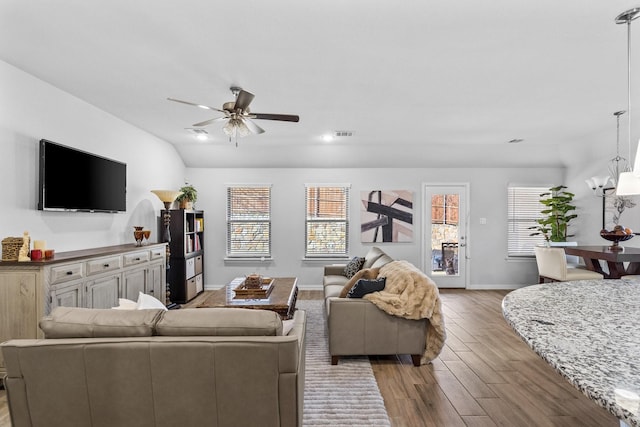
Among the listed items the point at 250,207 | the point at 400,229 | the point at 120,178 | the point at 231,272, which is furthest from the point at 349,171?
the point at 120,178

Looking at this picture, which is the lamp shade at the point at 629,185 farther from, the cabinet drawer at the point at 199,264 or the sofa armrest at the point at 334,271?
the cabinet drawer at the point at 199,264

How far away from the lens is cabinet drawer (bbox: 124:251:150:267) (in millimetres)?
3955

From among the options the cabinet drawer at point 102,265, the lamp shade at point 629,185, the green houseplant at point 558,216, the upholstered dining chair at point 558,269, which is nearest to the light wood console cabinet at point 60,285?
the cabinet drawer at point 102,265

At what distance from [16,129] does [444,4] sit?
11.5ft

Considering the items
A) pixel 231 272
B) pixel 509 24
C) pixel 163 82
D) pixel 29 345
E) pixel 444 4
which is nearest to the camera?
pixel 29 345

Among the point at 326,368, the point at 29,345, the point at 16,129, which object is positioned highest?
the point at 16,129

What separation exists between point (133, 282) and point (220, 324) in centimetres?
275

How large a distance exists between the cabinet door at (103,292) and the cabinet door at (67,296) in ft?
0.34

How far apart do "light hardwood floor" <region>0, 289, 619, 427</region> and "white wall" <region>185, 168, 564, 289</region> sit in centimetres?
290

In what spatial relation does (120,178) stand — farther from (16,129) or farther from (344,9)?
(344,9)

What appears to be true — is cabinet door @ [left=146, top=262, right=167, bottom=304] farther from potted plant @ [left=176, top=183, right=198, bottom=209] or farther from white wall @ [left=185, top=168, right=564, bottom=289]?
white wall @ [left=185, top=168, right=564, bottom=289]

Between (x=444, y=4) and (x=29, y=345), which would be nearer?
(x=29, y=345)

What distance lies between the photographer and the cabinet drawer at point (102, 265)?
10.9ft

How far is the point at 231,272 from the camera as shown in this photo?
6664mm
